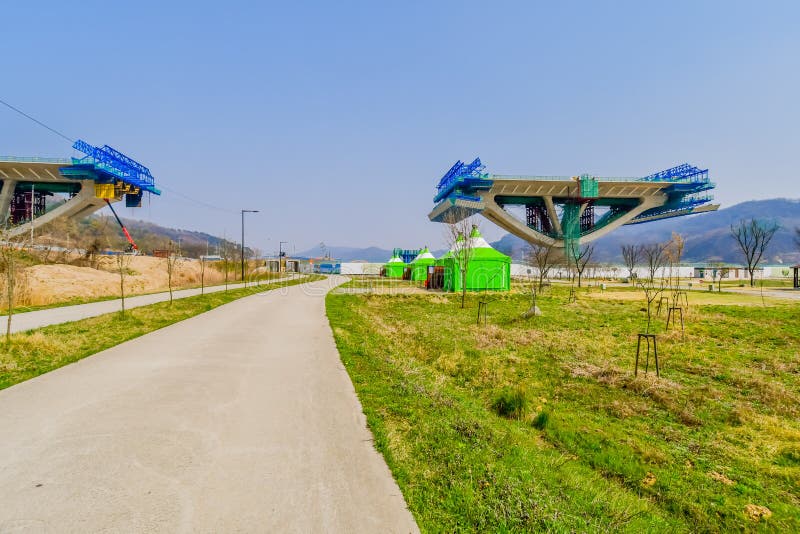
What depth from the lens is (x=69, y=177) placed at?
5841cm

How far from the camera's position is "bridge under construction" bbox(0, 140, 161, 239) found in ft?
180

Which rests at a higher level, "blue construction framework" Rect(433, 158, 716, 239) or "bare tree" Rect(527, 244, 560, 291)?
"blue construction framework" Rect(433, 158, 716, 239)

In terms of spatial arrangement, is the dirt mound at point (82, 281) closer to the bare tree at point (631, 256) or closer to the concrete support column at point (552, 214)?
the bare tree at point (631, 256)

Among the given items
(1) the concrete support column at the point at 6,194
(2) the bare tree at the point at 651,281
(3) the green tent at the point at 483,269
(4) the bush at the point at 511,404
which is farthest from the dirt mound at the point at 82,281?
(1) the concrete support column at the point at 6,194

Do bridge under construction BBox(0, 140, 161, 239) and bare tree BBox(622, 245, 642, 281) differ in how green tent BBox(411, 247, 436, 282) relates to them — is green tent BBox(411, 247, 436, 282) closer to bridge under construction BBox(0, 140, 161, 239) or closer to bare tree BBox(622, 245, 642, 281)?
bare tree BBox(622, 245, 642, 281)

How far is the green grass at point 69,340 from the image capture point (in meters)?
7.66

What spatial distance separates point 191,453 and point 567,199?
80.1 metres

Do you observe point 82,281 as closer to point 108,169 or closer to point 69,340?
point 69,340

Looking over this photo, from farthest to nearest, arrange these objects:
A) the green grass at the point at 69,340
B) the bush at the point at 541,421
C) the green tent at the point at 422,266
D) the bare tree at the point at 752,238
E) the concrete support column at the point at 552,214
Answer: the concrete support column at the point at 552,214
the green tent at the point at 422,266
the bare tree at the point at 752,238
the green grass at the point at 69,340
the bush at the point at 541,421

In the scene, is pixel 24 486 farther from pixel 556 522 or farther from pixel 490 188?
pixel 490 188

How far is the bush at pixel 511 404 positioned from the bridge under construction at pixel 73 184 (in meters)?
68.5

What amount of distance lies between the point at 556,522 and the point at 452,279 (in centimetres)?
3390

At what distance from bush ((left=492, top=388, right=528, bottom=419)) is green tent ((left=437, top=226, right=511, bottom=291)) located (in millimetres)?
28121

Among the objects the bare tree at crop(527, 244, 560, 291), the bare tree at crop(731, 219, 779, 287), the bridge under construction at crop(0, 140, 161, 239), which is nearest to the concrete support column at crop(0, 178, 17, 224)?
the bridge under construction at crop(0, 140, 161, 239)
